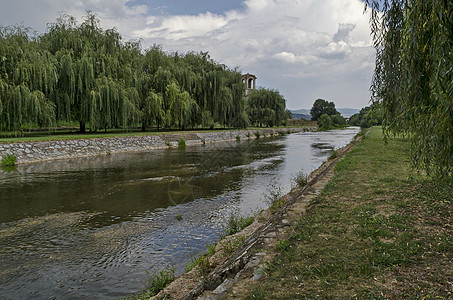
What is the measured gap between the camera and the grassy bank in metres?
3.00

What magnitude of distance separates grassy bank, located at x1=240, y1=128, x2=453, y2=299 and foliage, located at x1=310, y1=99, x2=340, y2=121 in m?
129

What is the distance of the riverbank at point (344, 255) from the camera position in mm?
3037

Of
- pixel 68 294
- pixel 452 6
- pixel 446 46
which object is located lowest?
pixel 68 294

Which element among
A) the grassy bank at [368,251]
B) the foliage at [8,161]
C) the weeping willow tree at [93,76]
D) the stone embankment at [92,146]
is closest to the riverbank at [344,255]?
the grassy bank at [368,251]

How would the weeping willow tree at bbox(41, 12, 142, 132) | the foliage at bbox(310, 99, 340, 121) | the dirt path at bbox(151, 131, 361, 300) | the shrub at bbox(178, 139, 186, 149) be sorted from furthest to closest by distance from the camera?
the foliage at bbox(310, 99, 340, 121)
the shrub at bbox(178, 139, 186, 149)
the weeping willow tree at bbox(41, 12, 142, 132)
the dirt path at bbox(151, 131, 361, 300)

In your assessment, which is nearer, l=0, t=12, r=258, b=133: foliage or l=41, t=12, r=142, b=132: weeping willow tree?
l=0, t=12, r=258, b=133: foliage

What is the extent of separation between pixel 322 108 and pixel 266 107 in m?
82.9

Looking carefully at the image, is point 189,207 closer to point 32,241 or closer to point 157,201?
point 157,201

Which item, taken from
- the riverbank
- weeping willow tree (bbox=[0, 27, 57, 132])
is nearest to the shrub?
weeping willow tree (bbox=[0, 27, 57, 132])

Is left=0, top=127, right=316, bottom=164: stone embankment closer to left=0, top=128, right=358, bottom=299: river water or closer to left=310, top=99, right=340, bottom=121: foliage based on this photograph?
left=0, top=128, right=358, bottom=299: river water

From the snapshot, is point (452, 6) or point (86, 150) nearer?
point (452, 6)

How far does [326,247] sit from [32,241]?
5470 mm

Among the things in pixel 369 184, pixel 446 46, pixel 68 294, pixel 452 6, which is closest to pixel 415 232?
pixel 446 46

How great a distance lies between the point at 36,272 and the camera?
4.78 meters
